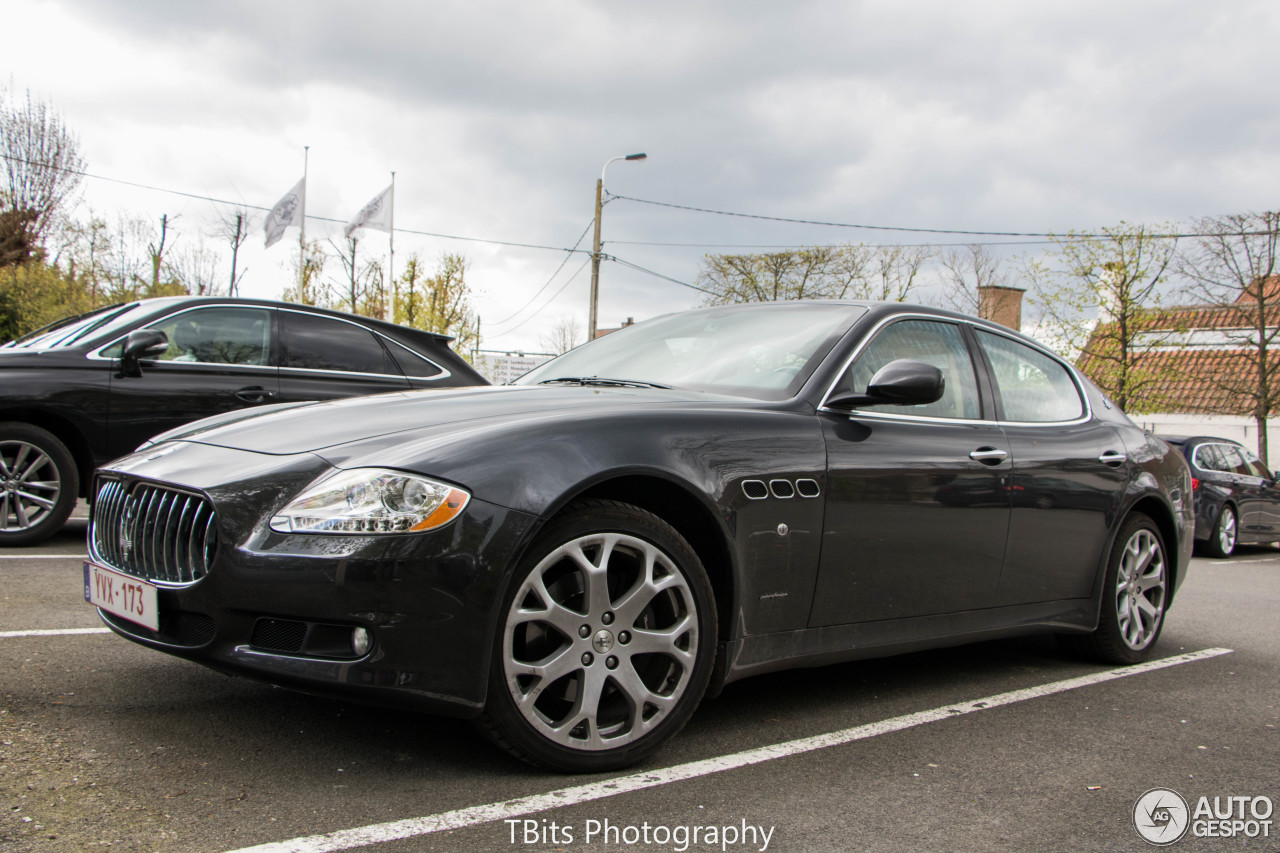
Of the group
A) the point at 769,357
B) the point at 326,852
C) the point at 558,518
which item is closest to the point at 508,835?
the point at 326,852

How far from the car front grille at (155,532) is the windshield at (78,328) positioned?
157 inches

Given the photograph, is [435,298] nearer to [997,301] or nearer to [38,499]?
[997,301]

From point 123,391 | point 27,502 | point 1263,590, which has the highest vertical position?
point 123,391

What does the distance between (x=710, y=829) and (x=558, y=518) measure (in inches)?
35.0

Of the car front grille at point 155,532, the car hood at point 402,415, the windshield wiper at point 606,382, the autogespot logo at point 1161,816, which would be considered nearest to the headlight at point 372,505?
the car hood at point 402,415

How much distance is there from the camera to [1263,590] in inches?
341

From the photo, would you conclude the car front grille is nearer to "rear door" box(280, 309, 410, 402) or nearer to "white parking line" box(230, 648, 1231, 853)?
"white parking line" box(230, 648, 1231, 853)

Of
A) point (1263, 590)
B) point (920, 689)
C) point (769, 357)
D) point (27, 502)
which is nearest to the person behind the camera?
point (769, 357)

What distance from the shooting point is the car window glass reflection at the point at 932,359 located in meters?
3.84

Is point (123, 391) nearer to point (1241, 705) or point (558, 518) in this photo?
point (558, 518)

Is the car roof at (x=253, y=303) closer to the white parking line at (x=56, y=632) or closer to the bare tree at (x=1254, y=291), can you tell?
the white parking line at (x=56, y=632)

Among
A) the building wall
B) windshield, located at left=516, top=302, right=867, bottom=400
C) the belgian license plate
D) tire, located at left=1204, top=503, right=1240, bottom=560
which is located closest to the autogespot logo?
windshield, located at left=516, top=302, right=867, bottom=400

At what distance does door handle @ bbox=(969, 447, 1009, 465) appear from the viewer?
156 inches
